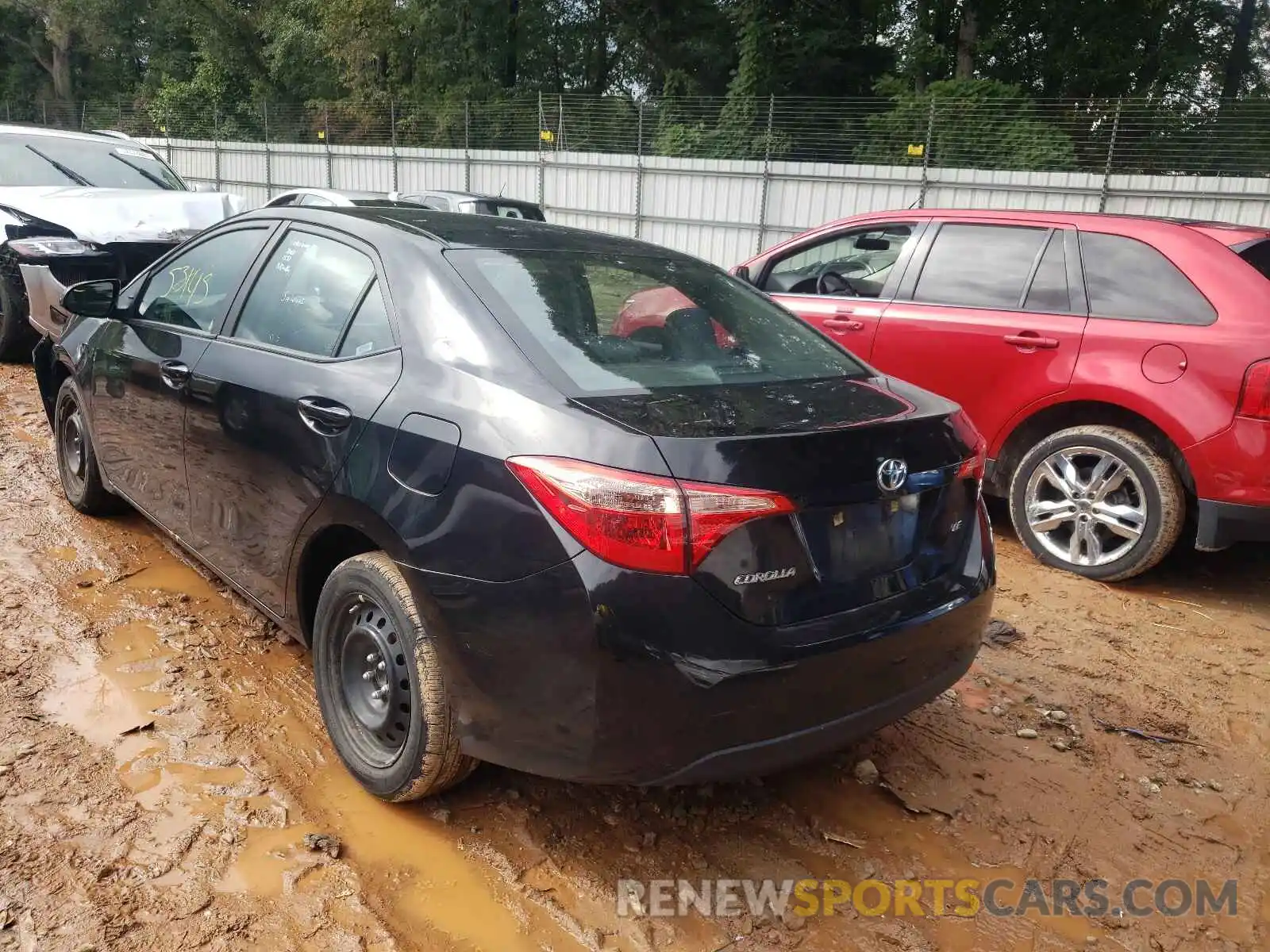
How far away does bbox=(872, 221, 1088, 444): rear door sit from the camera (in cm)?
484

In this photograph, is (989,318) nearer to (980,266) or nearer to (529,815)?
(980,266)

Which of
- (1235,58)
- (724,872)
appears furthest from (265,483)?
(1235,58)

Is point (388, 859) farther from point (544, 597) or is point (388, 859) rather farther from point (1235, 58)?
point (1235, 58)

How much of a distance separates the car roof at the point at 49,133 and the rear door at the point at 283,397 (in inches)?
276

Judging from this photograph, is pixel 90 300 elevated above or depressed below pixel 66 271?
above

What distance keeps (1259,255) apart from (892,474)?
328 cm

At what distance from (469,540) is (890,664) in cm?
110

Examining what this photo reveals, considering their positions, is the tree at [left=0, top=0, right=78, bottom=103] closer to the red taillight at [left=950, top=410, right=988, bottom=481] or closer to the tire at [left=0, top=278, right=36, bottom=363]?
the tire at [left=0, top=278, right=36, bottom=363]

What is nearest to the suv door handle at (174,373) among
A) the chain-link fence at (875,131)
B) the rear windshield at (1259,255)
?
the rear windshield at (1259,255)

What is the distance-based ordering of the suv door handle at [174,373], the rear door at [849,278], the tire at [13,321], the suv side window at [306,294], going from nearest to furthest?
1. the suv side window at [306,294]
2. the suv door handle at [174,373]
3. the rear door at [849,278]
4. the tire at [13,321]

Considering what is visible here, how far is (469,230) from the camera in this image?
3.10 meters

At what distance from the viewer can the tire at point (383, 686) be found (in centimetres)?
245

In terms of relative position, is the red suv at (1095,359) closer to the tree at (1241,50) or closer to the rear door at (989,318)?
the rear door at (989,318)

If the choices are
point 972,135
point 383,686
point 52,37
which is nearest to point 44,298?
point 383,686
